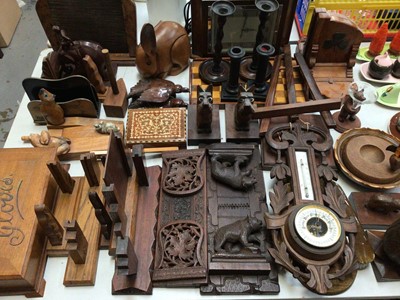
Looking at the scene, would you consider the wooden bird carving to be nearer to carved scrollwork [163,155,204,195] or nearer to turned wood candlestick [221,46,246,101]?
turned wood candlestick [221,46,246,101]

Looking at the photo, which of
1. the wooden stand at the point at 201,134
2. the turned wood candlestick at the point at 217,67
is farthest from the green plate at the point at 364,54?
the wooden stand at the point at 201,134

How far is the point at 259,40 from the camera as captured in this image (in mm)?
1268

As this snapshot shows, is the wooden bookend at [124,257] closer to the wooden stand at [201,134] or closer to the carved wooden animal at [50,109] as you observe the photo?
the wooden stand at [201,134]

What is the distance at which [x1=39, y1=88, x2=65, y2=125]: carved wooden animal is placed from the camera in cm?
112

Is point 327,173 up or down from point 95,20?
down

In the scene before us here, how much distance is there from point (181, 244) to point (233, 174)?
262 millimetres

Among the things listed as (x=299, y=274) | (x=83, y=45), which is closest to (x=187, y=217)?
(x=299, y=274)

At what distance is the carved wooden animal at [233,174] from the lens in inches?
40.9

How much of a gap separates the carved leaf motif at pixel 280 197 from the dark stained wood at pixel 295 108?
0.81 ft

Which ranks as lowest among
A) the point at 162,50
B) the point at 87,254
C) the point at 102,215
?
the point at 87,254

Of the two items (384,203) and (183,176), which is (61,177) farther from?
(384,203)

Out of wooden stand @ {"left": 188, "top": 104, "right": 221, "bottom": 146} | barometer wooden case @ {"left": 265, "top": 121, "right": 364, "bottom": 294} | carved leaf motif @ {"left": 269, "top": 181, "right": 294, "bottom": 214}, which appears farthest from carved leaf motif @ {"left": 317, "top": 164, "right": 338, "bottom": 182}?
wooden stand @ {"left": 188, "top": 104, "right": 221, "bottom": 146}

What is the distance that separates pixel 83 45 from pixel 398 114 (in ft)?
3.73

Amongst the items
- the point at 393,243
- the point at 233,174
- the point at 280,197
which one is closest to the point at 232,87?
the point at 233,174
